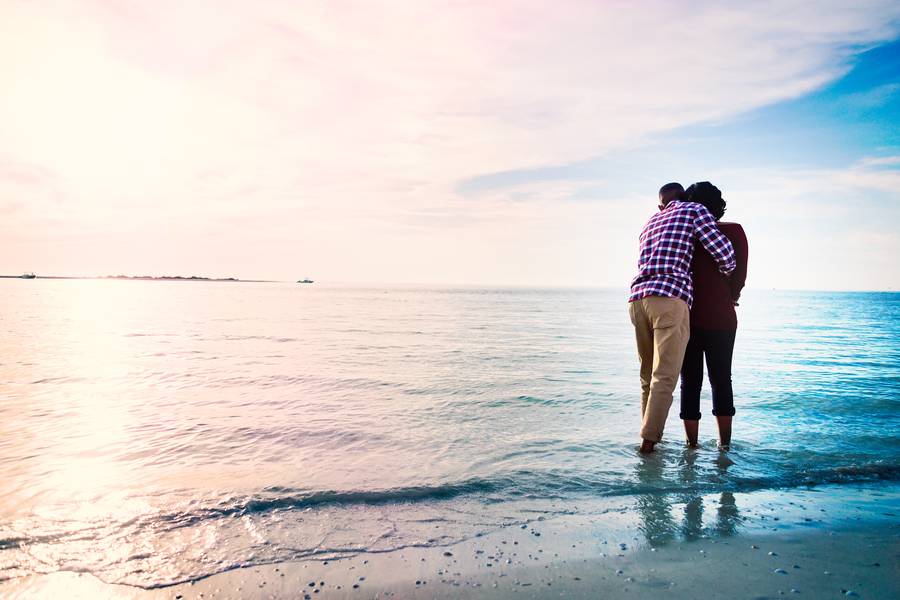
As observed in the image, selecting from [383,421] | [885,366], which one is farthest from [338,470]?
[885,366]

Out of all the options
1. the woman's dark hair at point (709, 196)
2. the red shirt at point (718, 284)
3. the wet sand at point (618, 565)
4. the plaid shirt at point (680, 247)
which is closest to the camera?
the wet sand at point (618, 565)

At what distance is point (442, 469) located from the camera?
4.89 metres

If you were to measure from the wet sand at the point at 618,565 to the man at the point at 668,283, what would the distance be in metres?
1.44

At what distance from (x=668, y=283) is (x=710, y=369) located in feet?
3.49

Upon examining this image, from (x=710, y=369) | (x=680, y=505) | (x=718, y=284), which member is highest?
(x=718, y=284)

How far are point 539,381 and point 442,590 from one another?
7382 mm

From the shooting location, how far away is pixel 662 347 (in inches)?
202

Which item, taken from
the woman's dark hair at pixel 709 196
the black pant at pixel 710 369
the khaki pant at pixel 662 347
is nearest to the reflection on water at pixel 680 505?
the khaki pant at pixel 662 347

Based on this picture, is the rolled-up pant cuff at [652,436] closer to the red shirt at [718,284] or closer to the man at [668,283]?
the man at [668,283]

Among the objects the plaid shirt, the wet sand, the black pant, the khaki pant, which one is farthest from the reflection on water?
the plaid shirt

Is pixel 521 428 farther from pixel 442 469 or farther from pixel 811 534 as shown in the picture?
pixel 811 534

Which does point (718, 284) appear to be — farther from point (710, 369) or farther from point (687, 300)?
point (710, 369)

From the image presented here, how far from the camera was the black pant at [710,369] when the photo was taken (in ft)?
17.1

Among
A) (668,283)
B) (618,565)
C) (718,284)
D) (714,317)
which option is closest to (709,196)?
→ (718,284)
